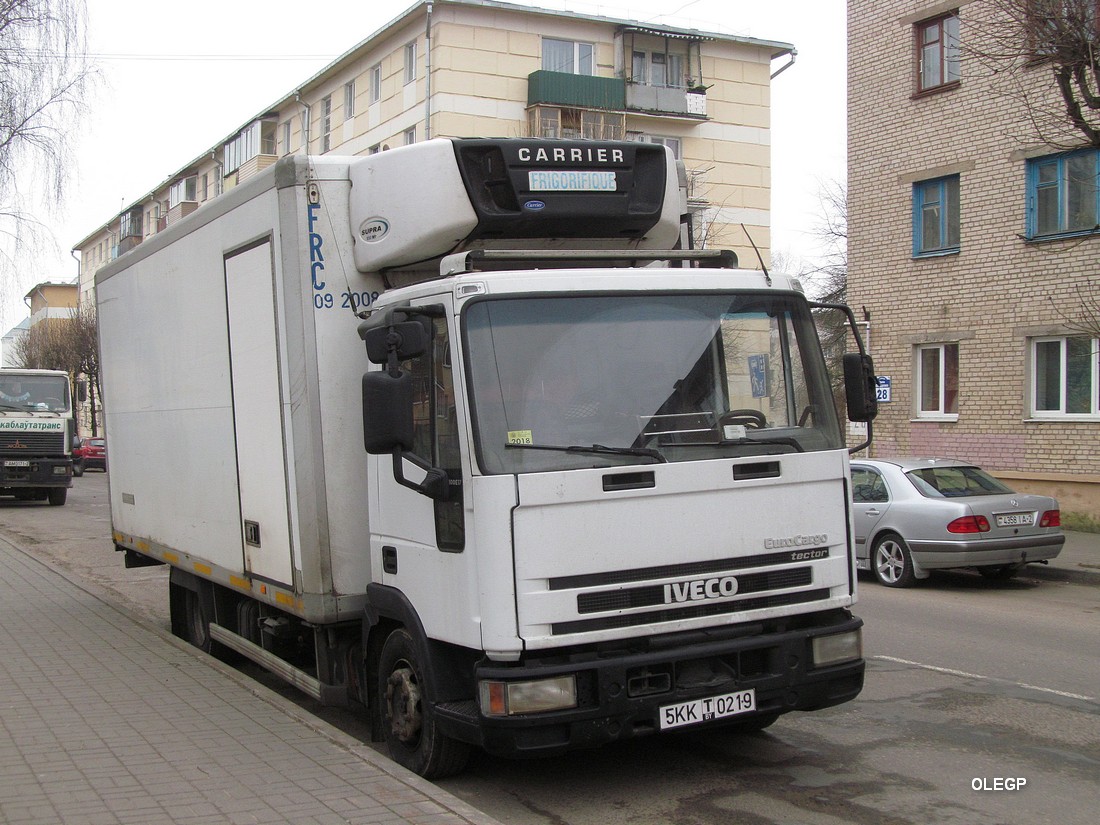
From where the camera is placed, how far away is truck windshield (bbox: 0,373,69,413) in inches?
1095

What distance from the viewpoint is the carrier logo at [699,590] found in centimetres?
510

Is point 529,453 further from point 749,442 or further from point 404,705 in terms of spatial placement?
point 404,705

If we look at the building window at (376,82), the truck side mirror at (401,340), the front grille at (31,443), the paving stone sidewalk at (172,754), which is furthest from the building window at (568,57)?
the truck side mirror at (401,340)

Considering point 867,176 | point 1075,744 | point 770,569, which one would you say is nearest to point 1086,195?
point 867,176

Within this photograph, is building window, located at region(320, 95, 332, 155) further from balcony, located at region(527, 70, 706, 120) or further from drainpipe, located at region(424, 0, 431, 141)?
Answer: balcony, located at region(527, 70, 706, 120)

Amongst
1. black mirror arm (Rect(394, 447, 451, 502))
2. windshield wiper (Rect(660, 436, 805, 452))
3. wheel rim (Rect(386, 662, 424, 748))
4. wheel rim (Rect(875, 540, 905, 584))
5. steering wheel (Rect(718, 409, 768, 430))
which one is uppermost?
steering wheel (Rect(718, 409, 768, 430))

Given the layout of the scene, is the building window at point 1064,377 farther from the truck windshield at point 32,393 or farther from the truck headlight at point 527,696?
the truck windshield at point 32,393

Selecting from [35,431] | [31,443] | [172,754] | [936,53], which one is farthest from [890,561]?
[35,431]

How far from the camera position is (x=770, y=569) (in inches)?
210

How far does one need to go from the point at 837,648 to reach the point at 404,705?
2142 millimetres

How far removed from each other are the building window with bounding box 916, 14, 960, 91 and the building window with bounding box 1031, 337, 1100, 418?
17.3 feet

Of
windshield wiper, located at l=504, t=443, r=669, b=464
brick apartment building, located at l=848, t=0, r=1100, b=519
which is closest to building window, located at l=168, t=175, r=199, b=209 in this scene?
brick apartment building, located at l=848, t=0, r=1100, b=519

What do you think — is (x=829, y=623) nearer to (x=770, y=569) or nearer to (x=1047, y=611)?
(x=770, y=569)

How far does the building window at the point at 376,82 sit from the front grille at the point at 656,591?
3660 centimetres
